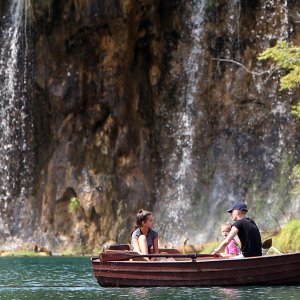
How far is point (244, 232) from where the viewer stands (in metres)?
16.6

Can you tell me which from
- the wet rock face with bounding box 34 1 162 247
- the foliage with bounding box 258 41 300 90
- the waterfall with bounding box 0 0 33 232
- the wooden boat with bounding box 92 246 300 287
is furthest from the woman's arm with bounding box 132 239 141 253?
the waterfall with bounding box 0 0 33 232

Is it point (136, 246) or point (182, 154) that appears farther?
point (182, 154)

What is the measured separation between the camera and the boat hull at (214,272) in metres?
16.5

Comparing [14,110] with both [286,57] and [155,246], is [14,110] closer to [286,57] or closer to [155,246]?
[286,57]

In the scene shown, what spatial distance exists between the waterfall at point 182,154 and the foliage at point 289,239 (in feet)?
30.3

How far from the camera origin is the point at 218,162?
36.5 metres

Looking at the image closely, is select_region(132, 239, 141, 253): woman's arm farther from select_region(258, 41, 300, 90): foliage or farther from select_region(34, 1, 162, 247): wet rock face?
select_region(34, 1, 162, 247): wet rock face

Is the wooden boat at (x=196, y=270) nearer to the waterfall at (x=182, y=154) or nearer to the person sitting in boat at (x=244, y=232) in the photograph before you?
the person sitting in boat at (x=244, y=232)

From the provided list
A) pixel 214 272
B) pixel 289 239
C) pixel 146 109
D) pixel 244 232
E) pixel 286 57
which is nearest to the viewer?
pixel 244 232

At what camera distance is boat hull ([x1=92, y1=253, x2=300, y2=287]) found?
16484 mm

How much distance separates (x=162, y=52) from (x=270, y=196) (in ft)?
29.1

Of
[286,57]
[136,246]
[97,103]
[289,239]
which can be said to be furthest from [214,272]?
[97,103]

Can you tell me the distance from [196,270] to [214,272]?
0.38m

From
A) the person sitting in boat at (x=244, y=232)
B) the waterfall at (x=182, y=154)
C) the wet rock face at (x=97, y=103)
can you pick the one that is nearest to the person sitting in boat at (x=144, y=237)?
the person sitting in boat at (x=244, y=232)
